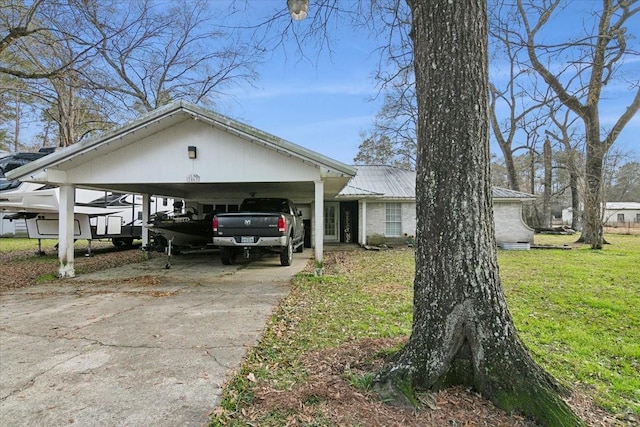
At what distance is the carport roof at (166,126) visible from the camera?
7766mm

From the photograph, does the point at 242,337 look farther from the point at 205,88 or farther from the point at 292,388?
the point at 205,88

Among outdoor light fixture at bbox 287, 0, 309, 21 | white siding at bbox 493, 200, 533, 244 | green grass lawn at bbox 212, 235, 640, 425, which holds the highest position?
outdoor light fixture at bbox 287, 0, 309, 21

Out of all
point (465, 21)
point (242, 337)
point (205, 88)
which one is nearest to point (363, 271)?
point (242, 337)

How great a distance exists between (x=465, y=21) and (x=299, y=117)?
14.0m

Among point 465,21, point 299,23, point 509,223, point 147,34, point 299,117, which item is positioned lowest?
point 509,223

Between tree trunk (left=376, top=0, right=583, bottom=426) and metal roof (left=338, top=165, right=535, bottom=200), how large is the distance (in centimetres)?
1286

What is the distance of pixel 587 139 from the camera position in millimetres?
18797

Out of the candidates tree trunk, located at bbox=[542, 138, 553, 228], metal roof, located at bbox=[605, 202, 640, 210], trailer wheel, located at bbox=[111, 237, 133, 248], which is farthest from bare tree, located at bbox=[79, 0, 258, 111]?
metal roof, located at bbox=[605, 202, 640, 210]

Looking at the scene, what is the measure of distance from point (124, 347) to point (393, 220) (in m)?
15.4

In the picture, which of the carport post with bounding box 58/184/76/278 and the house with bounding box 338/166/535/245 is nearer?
the carport post with bounding box 58/184/76/278

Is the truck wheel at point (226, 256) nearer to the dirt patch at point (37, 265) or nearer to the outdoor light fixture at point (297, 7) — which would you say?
the dirt patch at point (37, 265)

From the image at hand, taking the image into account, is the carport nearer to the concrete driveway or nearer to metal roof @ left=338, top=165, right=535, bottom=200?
the concrete driveway

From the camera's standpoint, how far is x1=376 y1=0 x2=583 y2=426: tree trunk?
2.80 metres

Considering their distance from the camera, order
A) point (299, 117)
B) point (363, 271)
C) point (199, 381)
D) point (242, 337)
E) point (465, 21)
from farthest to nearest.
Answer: point (299, 117) < point (363, 271) < point (242, 337) < point (199, 381) < point (465, 21)
